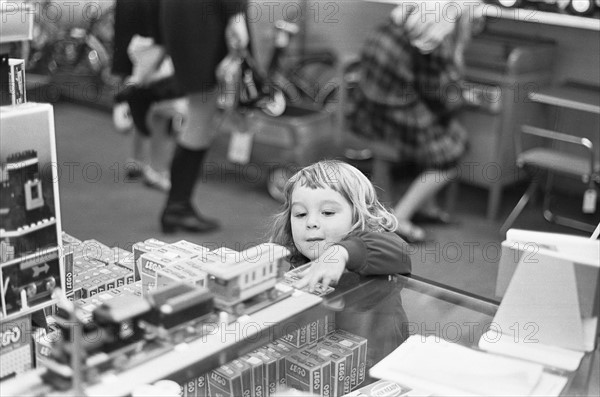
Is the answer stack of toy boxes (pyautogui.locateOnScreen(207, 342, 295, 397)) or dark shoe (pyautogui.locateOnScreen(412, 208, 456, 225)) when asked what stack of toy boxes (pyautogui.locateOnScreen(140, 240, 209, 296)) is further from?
dark shoe (pyautogui.locateOnScreen(412, 208, 456, 225))

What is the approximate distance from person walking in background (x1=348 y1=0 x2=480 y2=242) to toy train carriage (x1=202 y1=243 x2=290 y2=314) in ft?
9.08

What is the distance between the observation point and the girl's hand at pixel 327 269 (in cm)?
168

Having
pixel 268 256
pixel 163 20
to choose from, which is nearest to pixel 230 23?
pixel 163 20

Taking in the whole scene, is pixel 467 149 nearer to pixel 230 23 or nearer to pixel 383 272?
pixel 230 23

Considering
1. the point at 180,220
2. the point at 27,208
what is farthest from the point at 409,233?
the point at 27,208

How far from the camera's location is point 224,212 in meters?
4.70

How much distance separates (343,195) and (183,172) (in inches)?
99.9

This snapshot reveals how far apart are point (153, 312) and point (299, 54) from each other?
4427 mm

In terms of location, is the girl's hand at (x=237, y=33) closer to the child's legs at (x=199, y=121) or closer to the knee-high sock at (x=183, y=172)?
the child's legs at (x=199, y=121)

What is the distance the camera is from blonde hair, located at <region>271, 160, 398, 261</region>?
198cm

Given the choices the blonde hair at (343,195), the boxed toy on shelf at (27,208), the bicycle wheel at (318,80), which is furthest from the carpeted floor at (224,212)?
the boxed toy on shelf at (27,208)

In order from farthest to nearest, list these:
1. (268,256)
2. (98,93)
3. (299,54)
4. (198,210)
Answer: (98,93) < (299,54) < (198,210) < (268,256)

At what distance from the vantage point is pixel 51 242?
1.54 m

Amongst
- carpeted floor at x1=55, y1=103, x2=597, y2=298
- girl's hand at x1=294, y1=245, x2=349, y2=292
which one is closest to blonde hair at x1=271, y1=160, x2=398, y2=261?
girl's hand at x1=294, y1=245, x2=349, y2=292
